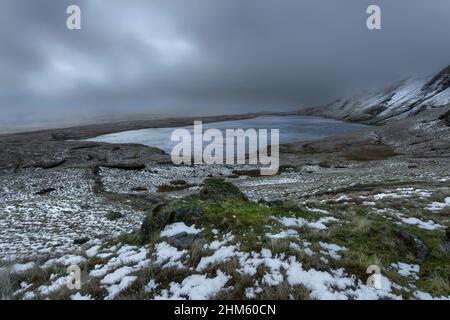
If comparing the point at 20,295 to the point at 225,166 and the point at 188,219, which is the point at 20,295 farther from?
the point at 225,166

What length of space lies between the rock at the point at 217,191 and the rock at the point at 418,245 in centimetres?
598

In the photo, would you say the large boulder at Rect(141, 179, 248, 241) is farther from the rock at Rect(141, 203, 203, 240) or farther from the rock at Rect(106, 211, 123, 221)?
the rock at Rect(106, 211, 123, 221)

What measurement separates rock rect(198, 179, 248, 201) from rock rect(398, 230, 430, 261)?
598 centimetres

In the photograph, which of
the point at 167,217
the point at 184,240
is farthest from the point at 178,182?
the point at 184,240

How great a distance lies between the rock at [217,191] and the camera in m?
11.7

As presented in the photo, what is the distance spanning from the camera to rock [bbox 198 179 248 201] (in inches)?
459

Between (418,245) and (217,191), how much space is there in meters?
7.04

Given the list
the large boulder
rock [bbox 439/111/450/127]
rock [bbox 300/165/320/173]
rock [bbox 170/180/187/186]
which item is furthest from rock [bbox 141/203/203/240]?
rock [bbox 439/111/450/127]

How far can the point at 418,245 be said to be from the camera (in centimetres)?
789

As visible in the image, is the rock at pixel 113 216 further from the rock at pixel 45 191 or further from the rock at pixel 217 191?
the rock at pixel 45 191

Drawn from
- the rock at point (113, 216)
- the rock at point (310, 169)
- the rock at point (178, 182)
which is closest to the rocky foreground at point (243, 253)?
the rock at point (113, 216)

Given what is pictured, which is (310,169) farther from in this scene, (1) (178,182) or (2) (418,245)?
(2) (418,245)

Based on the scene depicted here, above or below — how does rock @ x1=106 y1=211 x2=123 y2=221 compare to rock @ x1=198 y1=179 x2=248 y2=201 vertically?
below
